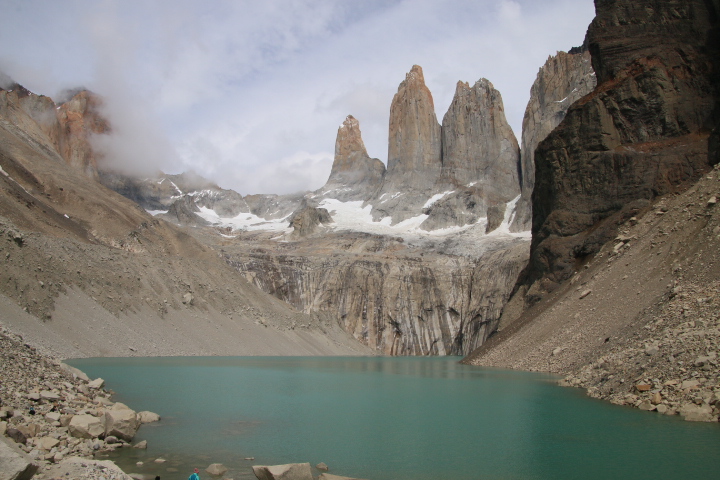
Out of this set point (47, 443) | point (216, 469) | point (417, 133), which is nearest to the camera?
point (47, 443)

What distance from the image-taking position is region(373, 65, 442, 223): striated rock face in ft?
423

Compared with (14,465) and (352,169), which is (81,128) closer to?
(352,169)

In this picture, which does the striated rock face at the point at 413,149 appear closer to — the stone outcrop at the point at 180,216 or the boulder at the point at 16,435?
the stone outcrop at the point at 180,216

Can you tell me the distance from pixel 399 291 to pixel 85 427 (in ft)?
260

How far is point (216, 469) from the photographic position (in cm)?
1070

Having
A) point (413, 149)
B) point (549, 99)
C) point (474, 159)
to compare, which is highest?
point (549, 99)

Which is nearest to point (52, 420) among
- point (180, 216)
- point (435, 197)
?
point (435, 197)

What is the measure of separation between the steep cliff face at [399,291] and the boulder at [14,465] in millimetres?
77841

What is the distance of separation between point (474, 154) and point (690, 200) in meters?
95.6

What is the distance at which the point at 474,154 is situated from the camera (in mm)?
125062

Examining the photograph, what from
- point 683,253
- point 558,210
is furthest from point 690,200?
point 558,210

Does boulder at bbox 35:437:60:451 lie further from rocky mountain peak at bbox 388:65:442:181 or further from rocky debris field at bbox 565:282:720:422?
rocky mountain peak at bbox 388:65:442:181

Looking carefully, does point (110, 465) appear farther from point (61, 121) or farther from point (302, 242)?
point (61, 121)

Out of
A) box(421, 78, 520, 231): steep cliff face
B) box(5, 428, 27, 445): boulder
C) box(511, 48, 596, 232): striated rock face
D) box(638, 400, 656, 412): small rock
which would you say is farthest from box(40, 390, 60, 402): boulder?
box(421, 78, 520, 231): steep cliff face
